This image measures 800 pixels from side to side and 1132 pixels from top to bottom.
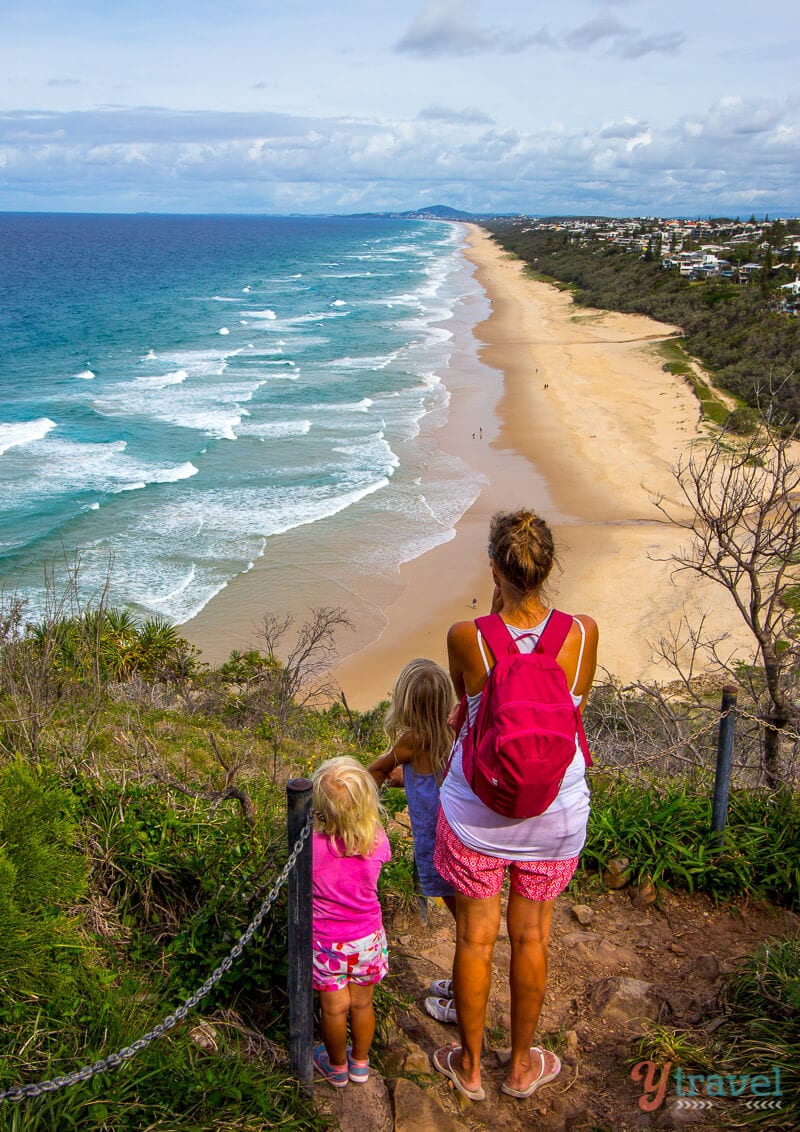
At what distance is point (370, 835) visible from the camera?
294 cm

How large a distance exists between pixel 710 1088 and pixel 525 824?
111cm

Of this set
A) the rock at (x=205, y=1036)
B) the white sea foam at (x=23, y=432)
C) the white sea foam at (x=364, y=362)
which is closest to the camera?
the rock at (x=205, y=1036)

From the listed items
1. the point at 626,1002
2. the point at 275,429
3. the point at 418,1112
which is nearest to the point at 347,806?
the point at 418,1112

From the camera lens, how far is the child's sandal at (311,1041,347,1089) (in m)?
3.00

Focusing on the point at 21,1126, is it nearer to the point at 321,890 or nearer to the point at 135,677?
the point at 321,890

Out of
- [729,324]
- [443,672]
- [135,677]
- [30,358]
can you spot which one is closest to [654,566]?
[135,677]

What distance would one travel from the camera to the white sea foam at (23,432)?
2672 centimetres

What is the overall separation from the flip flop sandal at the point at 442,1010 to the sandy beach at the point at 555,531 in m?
2.33

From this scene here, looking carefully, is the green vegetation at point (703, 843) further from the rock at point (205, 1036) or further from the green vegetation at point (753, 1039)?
the rock at point (205, 1036)

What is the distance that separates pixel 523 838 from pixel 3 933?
5.72 ft

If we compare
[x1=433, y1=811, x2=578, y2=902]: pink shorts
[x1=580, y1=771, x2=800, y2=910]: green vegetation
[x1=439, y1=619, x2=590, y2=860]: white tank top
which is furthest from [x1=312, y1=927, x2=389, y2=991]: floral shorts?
[x1=580, y1=771, x2=800, y2=910]: green vegetation

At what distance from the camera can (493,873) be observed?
9.67ft

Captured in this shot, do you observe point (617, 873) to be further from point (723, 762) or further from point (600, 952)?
point (723, 762)

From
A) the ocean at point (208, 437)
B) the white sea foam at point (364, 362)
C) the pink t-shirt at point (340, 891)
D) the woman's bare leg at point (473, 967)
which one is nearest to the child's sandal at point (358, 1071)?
the woman's bare leg at point (473, 967)
